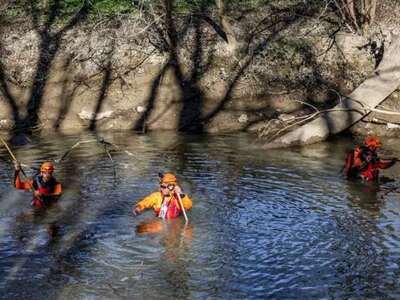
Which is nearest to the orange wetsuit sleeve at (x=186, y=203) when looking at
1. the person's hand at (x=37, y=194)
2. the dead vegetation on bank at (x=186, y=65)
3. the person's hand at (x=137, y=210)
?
the person's hand at (x=137, y=210)

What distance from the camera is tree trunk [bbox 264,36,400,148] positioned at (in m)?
22.0

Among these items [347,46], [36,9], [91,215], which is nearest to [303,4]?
[347,46]

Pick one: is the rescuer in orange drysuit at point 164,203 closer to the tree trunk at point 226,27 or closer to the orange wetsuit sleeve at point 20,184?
the orange wetsuit sleeve at point 20,184

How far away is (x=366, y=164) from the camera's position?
57.6ft

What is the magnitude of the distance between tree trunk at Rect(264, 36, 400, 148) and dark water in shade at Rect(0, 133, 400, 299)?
1.46 metres

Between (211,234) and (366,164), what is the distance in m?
5.56

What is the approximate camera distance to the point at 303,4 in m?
29.0

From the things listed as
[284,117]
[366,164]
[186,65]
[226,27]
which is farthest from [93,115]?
[366,164]

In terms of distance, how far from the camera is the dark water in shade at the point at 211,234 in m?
11.3

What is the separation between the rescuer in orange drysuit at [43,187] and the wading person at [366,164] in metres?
7.18

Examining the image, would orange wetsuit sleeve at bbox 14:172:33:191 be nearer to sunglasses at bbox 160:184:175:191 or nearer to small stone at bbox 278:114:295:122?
sunglasses at bbox 160:184:175:191

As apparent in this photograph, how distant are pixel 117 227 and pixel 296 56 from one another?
46.9ft

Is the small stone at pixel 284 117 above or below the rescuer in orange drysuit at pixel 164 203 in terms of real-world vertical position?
above

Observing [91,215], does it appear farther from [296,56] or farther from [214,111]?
[296,56]
